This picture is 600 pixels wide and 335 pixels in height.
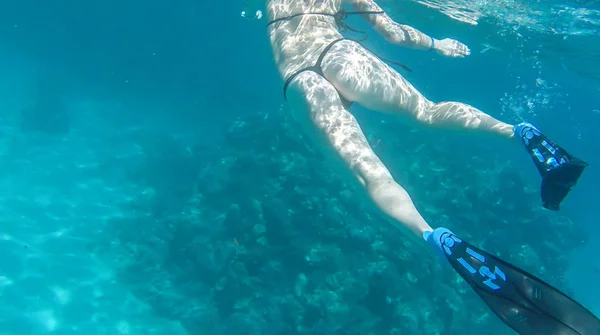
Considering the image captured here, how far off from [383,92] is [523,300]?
2682 mm

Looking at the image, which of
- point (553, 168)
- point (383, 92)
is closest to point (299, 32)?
point (383, 92)

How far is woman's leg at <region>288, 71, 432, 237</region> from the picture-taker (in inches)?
133

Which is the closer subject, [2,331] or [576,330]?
[576,330]

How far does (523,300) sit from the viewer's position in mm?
2752

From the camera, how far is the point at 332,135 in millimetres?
3979

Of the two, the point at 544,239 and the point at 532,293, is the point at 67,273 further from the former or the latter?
the point at 544,239

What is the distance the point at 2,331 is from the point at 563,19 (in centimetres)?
1909

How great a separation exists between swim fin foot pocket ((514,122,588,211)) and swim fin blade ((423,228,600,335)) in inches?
48.6

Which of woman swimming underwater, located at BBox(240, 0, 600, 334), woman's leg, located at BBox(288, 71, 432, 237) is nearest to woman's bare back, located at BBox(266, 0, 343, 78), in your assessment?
woman swimming underwater, located at BBox(240, 0, 600, 334)

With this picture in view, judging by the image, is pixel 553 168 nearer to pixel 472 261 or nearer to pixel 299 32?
pixel 472 261

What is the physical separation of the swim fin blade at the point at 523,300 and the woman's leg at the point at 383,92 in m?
1.99

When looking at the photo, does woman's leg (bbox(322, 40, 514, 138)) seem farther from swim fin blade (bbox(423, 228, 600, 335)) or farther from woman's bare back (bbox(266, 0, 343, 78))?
swim fin blade (bbox(423, 228, 600, 335))

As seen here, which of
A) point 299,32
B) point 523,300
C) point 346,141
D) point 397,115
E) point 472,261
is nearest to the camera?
point 523,300

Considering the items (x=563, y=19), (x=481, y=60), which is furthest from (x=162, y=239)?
(x=481, y=60)
